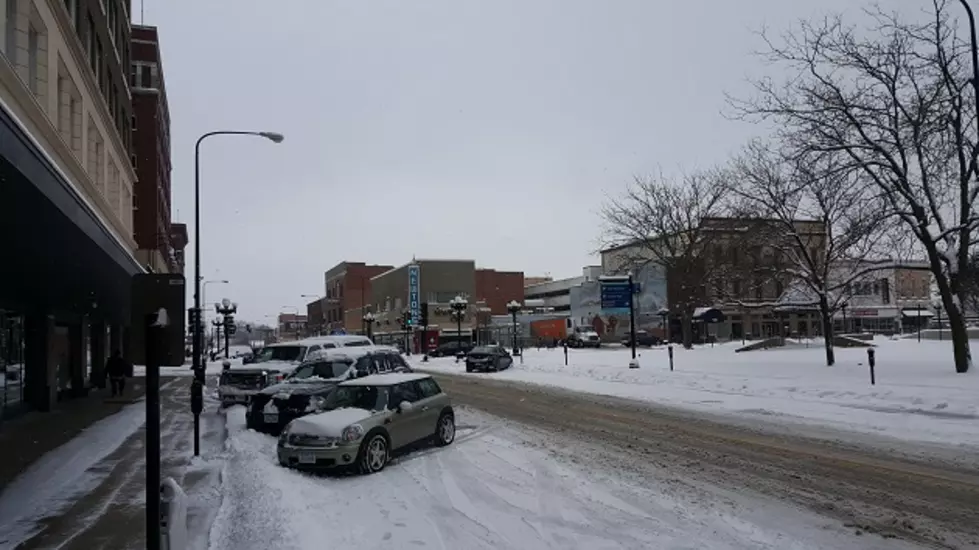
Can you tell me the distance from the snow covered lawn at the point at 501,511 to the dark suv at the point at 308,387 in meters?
3.30

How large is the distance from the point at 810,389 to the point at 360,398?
15.0 metres

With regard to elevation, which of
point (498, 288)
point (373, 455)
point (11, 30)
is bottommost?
point (373, 455)

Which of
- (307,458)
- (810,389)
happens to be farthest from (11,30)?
(810,389)

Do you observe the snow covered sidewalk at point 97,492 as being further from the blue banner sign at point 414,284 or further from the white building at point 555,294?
the white building at point 555,294

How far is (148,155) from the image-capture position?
5981 centimetres

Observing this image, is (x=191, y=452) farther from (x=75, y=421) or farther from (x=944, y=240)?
(x=944, y=240)

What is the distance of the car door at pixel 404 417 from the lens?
12562 millimetres

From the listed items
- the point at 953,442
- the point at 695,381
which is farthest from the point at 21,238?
the point at 695,381

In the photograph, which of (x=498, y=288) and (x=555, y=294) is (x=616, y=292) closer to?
(x=498, y=288)

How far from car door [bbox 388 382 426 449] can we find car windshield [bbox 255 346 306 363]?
12031 millimetres

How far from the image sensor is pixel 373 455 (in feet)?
38.7

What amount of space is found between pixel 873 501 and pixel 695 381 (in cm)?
1915

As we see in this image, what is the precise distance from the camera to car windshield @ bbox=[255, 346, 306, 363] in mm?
24812

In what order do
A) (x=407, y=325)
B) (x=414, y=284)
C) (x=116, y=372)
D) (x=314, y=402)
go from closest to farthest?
1. (x=314, y=402)
2. (x=116, y=372)
3. (x=407, y=325)
4. (x=414, y=284)
